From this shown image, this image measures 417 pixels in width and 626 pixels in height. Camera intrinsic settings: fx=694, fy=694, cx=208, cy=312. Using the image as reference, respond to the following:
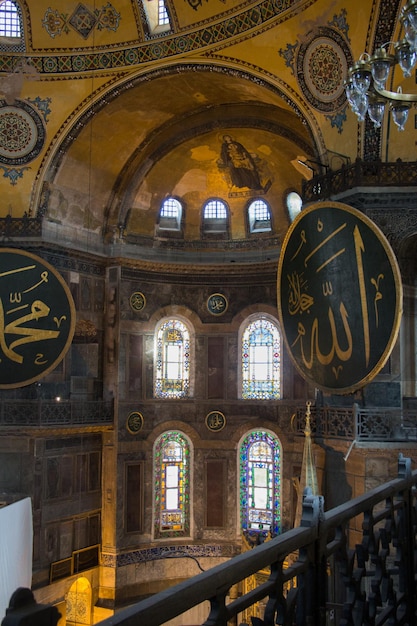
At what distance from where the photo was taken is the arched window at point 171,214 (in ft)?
54.0

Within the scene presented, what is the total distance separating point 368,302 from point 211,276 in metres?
7.08

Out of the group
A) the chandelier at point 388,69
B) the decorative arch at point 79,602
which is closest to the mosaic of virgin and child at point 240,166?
the chandelier at point 388,69

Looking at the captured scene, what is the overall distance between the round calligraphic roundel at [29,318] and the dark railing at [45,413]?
0.45m

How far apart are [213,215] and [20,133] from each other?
4.88 m

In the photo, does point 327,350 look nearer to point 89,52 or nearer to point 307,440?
point 307,440

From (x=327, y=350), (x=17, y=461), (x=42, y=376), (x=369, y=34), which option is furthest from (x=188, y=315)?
(x=369, y=34)

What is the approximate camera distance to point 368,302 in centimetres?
955

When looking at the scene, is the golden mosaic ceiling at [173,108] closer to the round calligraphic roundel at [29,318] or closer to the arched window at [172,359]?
the round calligraphic roundel at [29,318]

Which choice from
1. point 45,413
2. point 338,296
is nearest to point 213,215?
point 45,413

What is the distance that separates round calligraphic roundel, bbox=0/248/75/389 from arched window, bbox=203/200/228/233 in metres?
4.48

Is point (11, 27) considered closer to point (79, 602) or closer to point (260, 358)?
point (260, 358)

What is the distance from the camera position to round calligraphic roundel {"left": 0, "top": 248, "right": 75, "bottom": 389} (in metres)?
13.2

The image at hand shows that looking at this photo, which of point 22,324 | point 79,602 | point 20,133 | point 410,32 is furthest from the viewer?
point 79,602

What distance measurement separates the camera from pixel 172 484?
1595cm
